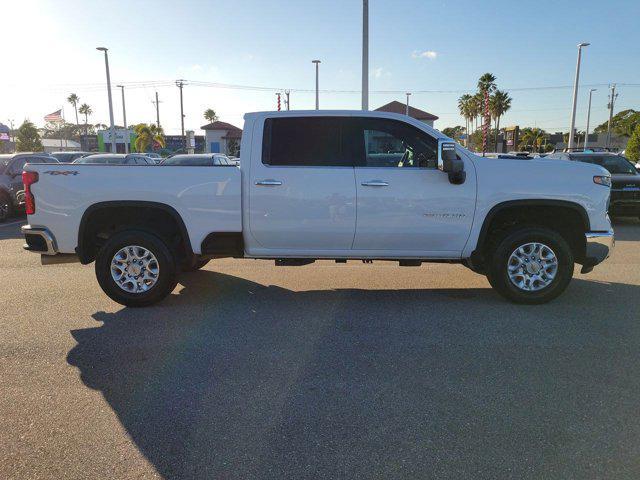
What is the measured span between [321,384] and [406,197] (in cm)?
236

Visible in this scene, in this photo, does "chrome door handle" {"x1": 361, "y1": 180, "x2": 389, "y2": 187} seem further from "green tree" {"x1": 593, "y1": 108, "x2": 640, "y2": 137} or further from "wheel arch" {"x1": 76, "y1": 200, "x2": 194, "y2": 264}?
"green tree" {"x1": 593, "y1": 108, "x2": 640, "y2": 137}

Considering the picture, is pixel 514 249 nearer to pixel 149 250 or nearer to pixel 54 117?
pixel 149 250

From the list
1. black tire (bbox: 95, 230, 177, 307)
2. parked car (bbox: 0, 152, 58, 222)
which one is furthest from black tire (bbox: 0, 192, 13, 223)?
black tire (bbox: 95, 230, 177, 307)

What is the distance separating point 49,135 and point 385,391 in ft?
480

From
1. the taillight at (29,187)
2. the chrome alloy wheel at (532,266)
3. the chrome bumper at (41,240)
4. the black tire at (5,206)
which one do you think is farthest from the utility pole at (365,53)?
the chrome bumper at (41,240)

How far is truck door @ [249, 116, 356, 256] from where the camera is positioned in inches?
200

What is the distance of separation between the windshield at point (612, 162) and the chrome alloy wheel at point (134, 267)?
35.7 feet

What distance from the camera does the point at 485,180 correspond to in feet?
16.8

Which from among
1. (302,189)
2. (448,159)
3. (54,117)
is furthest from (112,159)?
(54,117)

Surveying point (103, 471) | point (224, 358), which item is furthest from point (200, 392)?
point (103, 471)

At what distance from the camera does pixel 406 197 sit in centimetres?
509

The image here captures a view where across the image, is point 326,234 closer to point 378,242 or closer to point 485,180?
point 378,242

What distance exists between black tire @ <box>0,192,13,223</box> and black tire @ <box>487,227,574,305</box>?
12784mm

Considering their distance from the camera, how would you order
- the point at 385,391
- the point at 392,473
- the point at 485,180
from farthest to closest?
the point at 485,180, the point at 385,391, the point at 392,473
